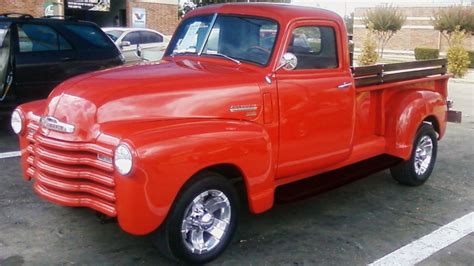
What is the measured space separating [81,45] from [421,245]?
6085 mm

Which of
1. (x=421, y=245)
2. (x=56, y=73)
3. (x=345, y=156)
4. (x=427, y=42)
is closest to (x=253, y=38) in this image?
(x=345, y=156)

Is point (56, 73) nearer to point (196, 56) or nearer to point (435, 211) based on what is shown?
point (196, 56)

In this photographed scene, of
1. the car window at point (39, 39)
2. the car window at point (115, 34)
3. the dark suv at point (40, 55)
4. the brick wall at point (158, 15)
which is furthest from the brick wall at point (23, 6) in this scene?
the car window at point (39, 39)

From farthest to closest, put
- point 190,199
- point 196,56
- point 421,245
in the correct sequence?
point 196,56 < point 421,245 < point 190,199

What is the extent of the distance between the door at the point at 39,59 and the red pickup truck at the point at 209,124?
340 cm

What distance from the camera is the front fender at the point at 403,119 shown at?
5.70 metres

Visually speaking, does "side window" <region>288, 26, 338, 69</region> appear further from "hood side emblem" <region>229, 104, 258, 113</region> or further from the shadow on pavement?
the shadow on pavement

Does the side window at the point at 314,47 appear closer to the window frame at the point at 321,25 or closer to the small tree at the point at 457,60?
the window frame at the point at 321,25

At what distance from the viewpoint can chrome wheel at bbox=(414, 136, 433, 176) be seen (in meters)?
6.21

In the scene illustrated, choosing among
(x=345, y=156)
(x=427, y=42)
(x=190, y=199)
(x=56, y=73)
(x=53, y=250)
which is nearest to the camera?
(x=190, y=199)

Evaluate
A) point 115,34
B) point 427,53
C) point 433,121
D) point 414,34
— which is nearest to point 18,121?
point 433,121

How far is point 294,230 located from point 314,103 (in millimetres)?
1156

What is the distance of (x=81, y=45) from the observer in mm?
8438

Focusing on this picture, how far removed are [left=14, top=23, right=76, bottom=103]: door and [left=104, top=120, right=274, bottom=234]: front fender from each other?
4.76m
